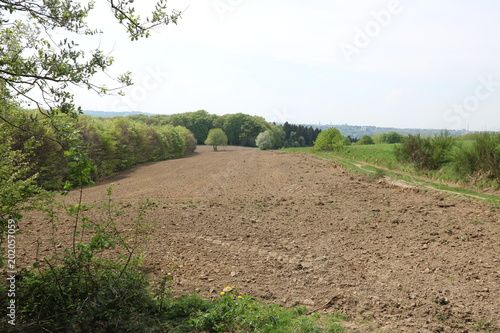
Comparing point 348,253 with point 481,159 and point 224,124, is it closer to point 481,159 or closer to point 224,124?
point 481,159

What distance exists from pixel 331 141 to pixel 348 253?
105ft

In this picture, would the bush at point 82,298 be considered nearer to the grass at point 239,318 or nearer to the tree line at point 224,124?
the grass at point 239,318

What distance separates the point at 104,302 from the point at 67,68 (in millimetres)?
2660

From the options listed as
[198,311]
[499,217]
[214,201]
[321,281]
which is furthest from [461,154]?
[198,311]

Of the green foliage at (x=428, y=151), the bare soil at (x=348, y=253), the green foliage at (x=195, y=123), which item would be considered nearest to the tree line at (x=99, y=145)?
the bare soil at (x=348, y=253)

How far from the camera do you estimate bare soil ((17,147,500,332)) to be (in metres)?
4.65

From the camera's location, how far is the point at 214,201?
38.9ft

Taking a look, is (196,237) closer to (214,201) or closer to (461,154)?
(214,201)

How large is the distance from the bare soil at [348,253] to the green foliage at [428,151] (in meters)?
7.40

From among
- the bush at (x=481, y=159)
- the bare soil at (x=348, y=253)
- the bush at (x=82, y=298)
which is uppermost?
the bush at (x=481, y=159)

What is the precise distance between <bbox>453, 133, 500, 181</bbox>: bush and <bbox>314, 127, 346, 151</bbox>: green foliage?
67.0ft

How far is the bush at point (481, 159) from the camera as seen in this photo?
43.5 feet

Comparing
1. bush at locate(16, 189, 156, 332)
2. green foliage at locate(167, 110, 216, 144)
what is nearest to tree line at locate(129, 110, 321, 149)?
green foliage at locate(167, 110, 216, 144)

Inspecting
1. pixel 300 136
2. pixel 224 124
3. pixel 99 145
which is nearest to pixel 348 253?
pixel 99 145
